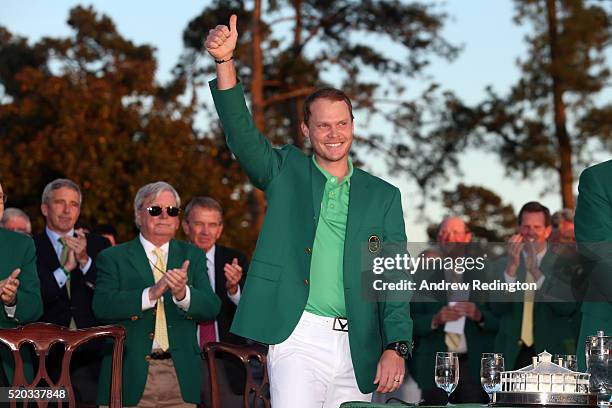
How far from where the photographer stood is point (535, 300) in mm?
10133

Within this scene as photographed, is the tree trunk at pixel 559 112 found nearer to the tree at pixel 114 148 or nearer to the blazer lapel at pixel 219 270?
the tree at pixel 114 148

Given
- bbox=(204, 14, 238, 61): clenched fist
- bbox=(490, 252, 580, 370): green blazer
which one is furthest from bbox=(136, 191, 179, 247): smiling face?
bbox=(490, 252, 580, 370): green blazer

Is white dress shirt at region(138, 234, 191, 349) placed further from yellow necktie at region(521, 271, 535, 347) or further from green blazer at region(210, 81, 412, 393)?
yellow necktie at region(521, 271, 535, 347)

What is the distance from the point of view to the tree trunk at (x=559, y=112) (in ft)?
99.4

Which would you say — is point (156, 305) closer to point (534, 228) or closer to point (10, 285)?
point (10, 285)

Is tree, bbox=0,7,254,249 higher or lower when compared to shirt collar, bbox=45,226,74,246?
→ higher

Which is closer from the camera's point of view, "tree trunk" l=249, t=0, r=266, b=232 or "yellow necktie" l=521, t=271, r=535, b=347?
"yellow necktie" l=521, t=271, r=535, b=347

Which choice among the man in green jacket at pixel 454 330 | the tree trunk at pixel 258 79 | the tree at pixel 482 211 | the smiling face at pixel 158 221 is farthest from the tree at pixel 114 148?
the smiling face at pixel 158 221

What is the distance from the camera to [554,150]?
102ft

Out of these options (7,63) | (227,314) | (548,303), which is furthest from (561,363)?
(7,63)

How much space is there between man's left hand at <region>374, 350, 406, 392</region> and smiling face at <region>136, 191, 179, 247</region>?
2822 mm

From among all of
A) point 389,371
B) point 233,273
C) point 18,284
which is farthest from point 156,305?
point 389,371

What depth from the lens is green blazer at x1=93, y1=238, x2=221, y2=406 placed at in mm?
7543

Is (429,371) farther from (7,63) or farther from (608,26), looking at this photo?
(7,63)
